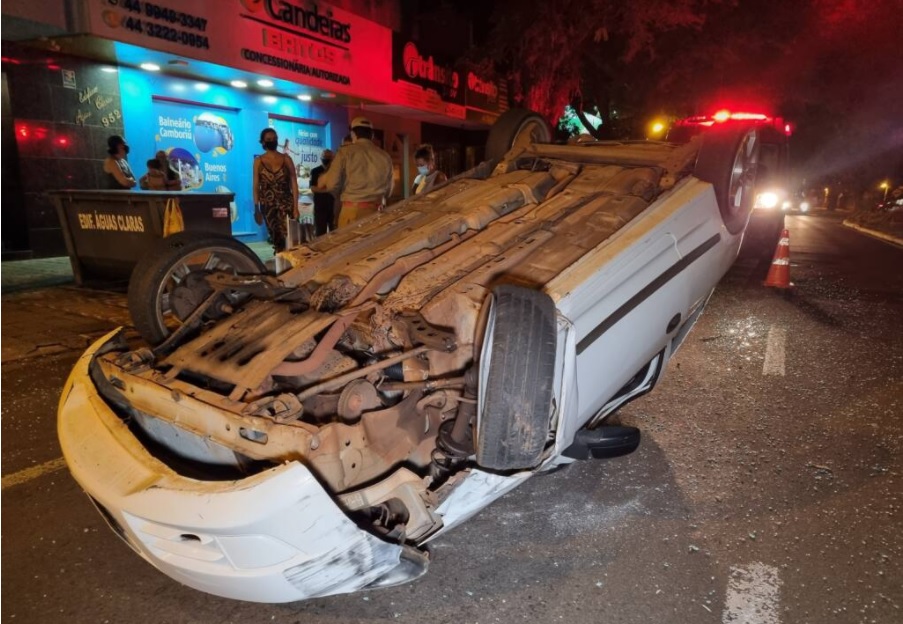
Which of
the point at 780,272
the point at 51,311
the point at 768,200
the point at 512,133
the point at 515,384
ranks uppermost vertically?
the point at 512,133

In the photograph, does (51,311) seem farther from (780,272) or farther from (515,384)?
(780,272)

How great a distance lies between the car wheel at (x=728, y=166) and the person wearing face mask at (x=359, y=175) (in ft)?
10.4

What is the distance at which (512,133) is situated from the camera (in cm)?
465

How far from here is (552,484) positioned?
3162mm

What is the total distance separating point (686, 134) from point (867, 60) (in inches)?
543

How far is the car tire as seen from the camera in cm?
465

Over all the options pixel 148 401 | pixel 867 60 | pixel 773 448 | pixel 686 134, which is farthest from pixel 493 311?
pixel 867 60

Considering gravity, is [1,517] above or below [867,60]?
below

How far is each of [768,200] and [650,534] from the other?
31.7 feet

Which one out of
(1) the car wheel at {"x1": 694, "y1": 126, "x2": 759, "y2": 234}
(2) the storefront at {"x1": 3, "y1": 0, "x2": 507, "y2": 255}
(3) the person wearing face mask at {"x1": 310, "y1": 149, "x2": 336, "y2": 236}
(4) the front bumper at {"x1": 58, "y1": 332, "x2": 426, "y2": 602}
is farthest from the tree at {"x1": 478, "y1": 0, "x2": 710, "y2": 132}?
(4) the front bumper at {"x1": 58, "y1": 332, "x2": 426, "y2": 602}

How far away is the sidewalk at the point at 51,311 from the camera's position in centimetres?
536

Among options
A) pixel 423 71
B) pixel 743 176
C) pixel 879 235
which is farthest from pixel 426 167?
pixel 879 235

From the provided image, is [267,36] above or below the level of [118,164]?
above

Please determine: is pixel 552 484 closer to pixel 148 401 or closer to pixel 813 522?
pixel 813 522
